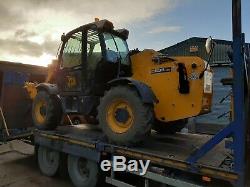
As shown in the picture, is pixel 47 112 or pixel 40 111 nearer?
pixel 47 112

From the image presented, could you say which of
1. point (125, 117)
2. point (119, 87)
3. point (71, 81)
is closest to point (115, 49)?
point (71, 81)

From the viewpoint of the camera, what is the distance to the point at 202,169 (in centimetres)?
400

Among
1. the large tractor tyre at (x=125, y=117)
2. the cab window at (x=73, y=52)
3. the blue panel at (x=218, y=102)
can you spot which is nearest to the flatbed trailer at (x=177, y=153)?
the large tractor tyre at (x=125, y=117)

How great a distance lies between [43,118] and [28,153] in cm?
249

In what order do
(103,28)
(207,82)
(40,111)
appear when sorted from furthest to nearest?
(40,111) → (103,28) → (207,82)

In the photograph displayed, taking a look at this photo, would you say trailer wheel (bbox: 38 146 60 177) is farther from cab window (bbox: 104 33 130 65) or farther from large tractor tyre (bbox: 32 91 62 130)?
cab window (bbox: 104 33 130 65)

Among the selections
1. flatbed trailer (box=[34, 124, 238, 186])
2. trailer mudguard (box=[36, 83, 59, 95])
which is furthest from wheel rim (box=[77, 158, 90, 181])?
trailer mudguard (box=[36, 83, 59, 95])

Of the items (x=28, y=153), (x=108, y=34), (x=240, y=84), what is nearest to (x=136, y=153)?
(x=240, y=84)

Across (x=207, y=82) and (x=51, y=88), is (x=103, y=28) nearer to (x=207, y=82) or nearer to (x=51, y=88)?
(x=51, y=88)

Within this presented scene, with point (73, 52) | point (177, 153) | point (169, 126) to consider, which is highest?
point (73, 52)

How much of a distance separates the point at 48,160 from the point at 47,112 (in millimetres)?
1143

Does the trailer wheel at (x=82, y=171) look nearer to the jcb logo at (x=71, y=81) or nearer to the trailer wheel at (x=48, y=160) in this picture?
the trailer wheel at (x=48, y=160)

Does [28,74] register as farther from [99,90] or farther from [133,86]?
A: [133,86]

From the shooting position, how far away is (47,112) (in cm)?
710
